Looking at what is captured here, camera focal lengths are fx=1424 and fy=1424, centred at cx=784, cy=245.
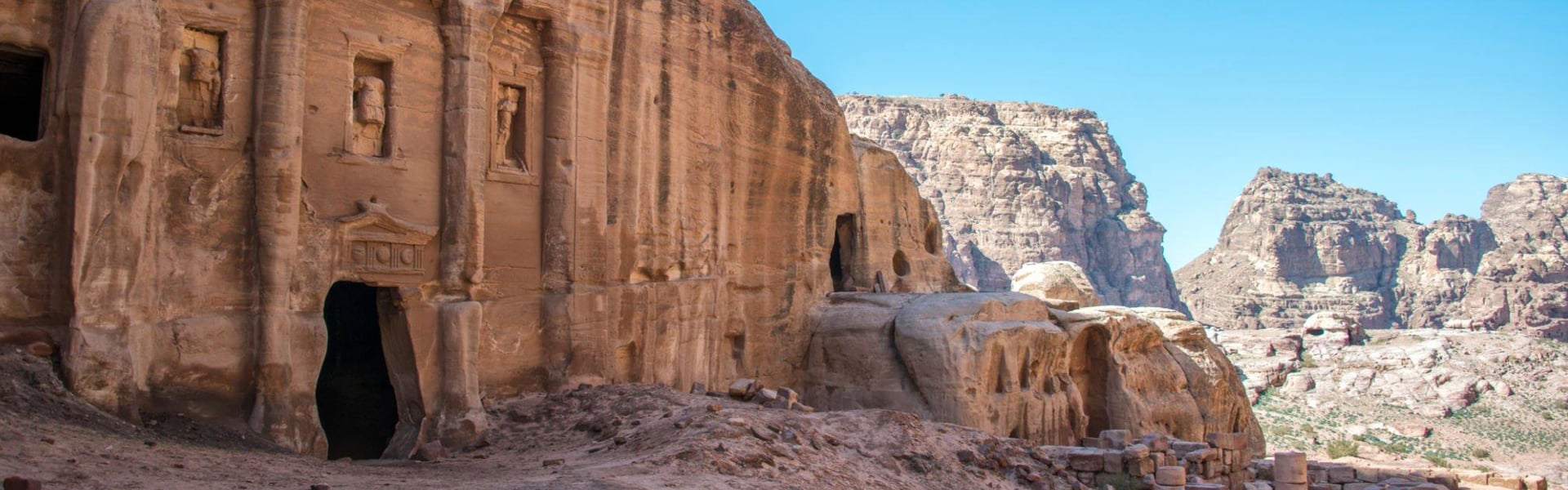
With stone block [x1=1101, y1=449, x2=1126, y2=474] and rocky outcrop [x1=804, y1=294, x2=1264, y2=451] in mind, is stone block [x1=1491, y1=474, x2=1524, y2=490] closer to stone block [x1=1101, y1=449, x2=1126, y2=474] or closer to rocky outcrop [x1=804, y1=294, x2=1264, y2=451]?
rocky outcrop [x1=804, y1=294, x2=1264, y2=451]

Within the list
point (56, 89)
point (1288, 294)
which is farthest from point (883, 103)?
point (56, 89)

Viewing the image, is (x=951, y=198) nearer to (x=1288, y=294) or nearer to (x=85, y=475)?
(x=1288, y=294)

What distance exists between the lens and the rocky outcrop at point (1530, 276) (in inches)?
3556

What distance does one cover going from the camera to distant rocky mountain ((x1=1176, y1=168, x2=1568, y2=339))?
108500 mm

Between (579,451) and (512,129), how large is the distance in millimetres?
4940

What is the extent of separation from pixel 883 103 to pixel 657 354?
11214 centimetres

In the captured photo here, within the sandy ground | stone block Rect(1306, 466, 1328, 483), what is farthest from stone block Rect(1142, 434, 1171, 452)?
stone block Rect(1306, 466, 1328, 483)

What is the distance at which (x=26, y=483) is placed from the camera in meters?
10.0

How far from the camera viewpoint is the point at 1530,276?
9512 centimetres

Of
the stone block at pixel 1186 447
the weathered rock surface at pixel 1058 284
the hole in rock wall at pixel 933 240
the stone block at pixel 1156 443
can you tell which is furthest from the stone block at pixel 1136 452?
the weathered rock surface at pixel 1058 284

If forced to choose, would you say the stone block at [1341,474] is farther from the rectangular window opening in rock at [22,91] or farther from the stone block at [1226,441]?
the rectangular window opening in rock at [22,91]

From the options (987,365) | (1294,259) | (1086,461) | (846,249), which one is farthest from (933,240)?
(1294,259)

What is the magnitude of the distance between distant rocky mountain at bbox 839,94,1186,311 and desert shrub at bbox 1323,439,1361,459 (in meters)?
58.4

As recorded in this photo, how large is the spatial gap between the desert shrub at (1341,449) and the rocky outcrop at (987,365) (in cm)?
2591
